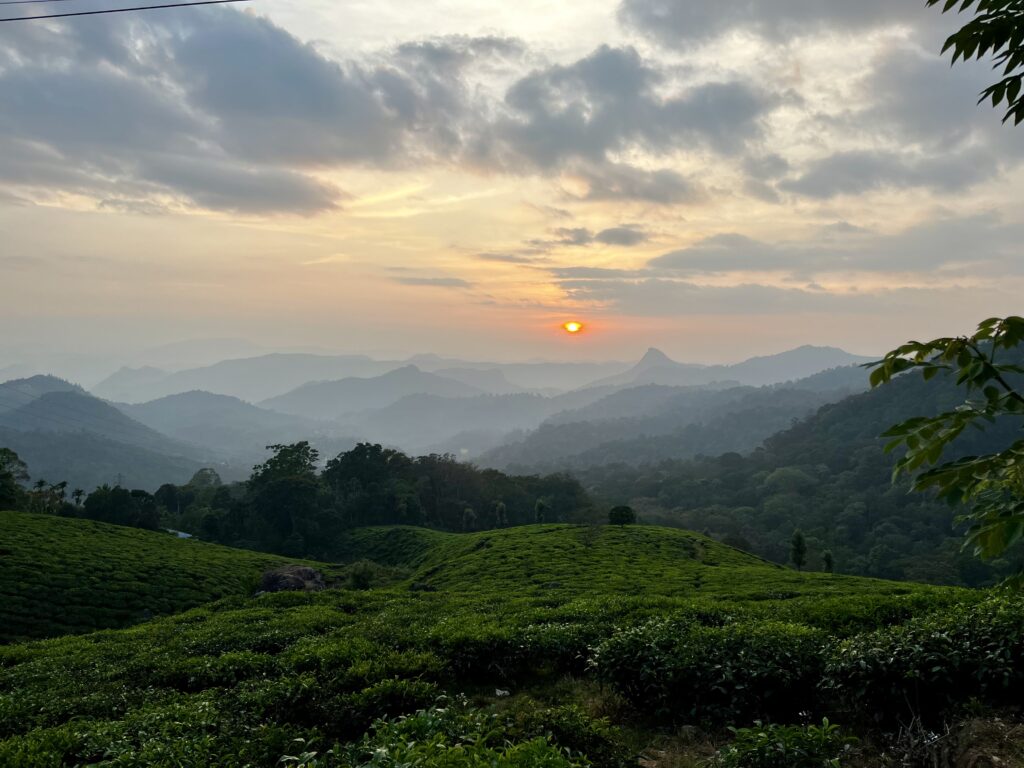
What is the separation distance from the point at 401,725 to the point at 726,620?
8.70m

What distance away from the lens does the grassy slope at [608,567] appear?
92.5ft

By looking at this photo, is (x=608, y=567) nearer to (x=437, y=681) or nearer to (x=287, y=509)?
(x=437, y=681)

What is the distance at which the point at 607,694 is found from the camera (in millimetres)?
10617

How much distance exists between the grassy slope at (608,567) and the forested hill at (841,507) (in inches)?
1693

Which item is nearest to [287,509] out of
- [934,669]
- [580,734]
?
[580,734]

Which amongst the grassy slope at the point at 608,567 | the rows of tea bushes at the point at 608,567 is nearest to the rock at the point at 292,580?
the rows of tea bushes at the point at 608,567

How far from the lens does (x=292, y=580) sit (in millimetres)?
41812

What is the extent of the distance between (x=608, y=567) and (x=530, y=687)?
92.6 feet

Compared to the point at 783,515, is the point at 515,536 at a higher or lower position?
higher

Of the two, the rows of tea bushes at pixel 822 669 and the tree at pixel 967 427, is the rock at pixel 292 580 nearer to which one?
the rows of tea bushes at pixel 822 669

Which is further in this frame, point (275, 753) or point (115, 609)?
point (115, 609)

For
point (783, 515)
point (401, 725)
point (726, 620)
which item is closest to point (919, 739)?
point (726, 620)

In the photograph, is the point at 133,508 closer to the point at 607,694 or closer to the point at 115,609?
the point at 115,609

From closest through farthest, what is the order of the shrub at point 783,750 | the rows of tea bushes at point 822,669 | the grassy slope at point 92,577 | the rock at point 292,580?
the shrub at point 783,750
the rows of tea bushes at point 822,669
the grassy slope at point 92,577
the rock at point 292,580
